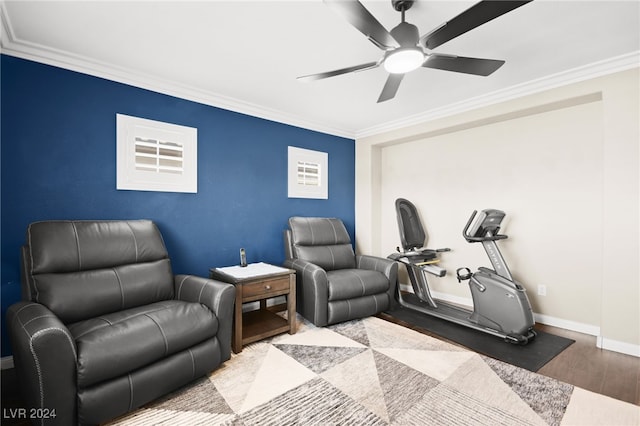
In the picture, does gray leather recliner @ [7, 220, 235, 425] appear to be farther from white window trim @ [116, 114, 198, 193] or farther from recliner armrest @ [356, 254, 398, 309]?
recliner armrest @ [356, 254, 398, 309]

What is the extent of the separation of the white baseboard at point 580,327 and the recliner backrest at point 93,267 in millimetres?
3364

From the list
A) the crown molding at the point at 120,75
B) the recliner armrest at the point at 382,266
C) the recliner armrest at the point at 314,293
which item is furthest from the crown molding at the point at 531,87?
the recliner armrest at the point at 314,293

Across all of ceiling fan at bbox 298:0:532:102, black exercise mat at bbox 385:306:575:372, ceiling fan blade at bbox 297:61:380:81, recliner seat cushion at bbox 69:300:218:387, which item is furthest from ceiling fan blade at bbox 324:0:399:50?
black exercise mat at bbox 385:306:575:372

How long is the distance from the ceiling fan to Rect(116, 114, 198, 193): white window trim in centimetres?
162

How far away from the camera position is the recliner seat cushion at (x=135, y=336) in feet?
5.03

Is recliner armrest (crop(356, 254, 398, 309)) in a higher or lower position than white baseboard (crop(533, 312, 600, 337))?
higher

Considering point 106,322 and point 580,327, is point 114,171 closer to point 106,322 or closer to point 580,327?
point 106,322

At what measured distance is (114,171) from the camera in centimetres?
264

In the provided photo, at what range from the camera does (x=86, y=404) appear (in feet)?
4.93

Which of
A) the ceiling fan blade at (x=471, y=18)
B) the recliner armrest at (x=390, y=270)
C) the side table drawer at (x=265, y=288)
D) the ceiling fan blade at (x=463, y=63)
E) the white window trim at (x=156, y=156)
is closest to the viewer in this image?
the ceiling fan blade at (x=471, y=18)

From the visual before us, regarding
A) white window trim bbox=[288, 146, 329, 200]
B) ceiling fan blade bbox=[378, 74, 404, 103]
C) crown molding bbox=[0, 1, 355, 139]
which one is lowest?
white window trim bbox=[288, 146, 329, 200]

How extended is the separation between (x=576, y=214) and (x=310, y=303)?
283 cm

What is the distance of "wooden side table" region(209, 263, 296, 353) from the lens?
2.50 meters

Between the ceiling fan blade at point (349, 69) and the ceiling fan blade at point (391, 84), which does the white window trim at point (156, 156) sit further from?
the ceiling fan blade at point (391, 84)
